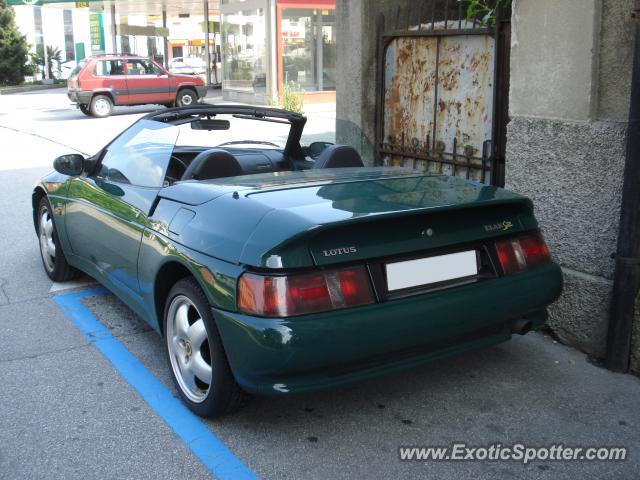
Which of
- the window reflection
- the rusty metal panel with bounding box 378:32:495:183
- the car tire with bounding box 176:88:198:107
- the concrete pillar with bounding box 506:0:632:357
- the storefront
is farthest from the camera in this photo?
the car tire with bounding box 176:88:198:107

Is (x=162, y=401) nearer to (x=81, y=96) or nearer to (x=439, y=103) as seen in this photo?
(x=439, y=103)

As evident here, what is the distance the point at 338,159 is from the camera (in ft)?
15.5

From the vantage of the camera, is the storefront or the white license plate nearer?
the white license plate

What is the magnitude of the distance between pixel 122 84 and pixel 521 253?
70.2 ft

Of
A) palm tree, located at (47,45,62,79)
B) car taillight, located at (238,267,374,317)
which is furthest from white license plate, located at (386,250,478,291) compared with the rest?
palm tree, located at (47,45,62,79)

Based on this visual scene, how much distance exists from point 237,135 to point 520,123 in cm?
201

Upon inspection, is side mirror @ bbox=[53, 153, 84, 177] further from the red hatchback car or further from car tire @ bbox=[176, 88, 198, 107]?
car tire @ bbox=[176, 88, 198, 107]

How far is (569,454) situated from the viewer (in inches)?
131

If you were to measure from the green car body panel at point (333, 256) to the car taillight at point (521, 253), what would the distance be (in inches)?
1.7

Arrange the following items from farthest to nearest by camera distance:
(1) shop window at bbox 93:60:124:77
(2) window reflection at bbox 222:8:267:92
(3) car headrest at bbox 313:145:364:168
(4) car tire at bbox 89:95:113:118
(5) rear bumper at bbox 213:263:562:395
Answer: (2) window reflection at bbox 222:8:267:92, (1) shop window at bbox 93:60:124:77, (4) car tire at bbox 89:95:113:118, (3) car headrest at bbox 313:145:364:168, (5) rear bumper at bbox 213:263:562:395

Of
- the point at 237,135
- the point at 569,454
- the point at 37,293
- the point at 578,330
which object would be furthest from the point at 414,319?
the point at 37,293

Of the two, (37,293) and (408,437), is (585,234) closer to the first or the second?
(408,437)

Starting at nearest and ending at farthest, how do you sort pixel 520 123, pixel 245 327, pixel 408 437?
pixel 245 327 → pixel 408 437 → pixel 520 123

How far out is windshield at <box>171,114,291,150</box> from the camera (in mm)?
5020
